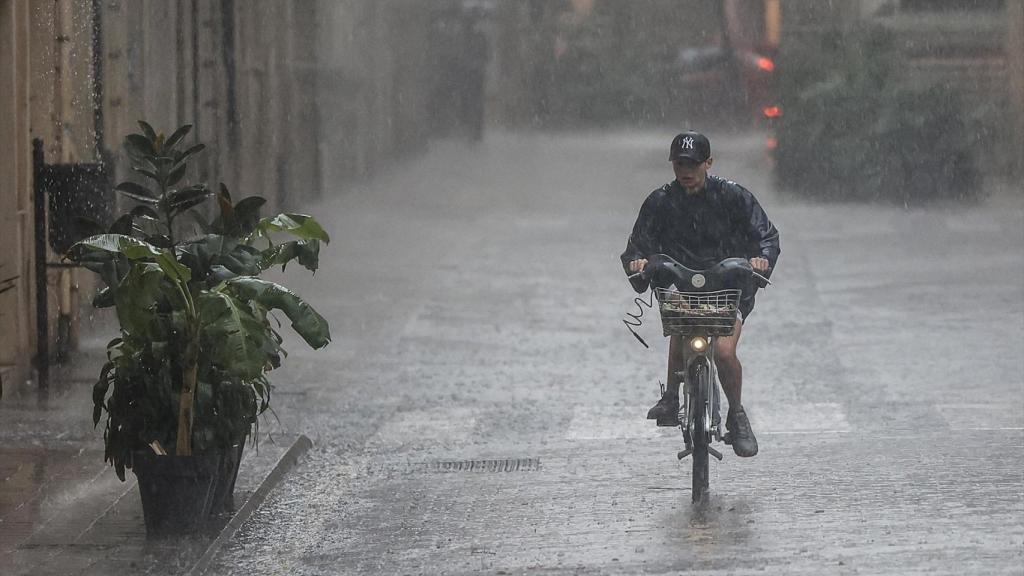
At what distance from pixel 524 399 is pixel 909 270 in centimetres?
654

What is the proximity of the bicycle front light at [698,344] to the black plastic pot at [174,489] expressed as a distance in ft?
7.30

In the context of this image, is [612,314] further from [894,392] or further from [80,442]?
[80,442]

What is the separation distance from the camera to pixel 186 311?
7547mm

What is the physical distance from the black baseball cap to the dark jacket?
18cm

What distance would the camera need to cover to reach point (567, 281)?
16641mm

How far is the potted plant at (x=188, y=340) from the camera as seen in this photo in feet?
24.5

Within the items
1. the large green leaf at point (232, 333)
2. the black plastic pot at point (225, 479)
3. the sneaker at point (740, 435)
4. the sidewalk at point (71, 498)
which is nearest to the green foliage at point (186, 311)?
the large green leaf at point (232, 333)

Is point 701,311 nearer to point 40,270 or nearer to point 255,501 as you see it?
point 255,501

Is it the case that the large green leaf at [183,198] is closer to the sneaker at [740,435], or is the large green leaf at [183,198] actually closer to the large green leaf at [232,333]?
the large green leaf at [232,333]

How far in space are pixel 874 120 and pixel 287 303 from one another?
1378 cm

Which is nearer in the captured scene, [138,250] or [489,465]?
[138,250]

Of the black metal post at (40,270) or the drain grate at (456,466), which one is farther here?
the black metal post at (40,270)

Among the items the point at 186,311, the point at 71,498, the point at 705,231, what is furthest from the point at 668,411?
the point at 71,498

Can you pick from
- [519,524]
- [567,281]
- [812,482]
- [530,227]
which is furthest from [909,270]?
[519,524]
